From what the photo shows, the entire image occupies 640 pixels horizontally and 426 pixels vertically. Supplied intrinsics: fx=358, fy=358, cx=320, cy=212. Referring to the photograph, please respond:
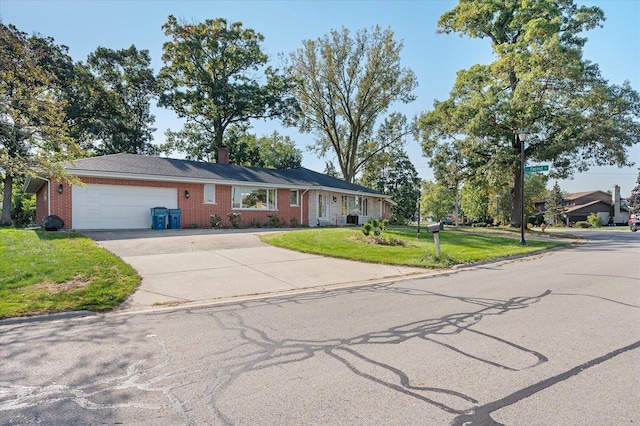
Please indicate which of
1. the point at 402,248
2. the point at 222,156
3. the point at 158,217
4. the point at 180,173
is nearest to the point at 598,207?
the point at 222,156

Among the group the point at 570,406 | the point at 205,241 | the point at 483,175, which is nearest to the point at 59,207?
the point at 205,241

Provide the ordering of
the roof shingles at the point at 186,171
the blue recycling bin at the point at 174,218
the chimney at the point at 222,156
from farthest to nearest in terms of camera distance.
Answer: the chimney at the point at 222,156, the blue recycling bin at the point at 174,218, the roof shingles at the point at 186,171

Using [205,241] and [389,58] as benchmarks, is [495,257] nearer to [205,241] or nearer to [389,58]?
[205,241]

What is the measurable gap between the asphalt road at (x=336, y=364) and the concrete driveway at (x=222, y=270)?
1.08 m

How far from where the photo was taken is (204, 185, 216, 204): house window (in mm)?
20344

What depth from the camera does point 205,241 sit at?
13.5 meters

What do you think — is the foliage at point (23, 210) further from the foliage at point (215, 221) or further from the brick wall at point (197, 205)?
the foliage at point (215, 221)

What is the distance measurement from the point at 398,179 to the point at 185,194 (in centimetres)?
2517

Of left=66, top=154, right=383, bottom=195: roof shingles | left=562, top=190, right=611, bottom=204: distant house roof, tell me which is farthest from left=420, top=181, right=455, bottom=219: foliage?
left=66, top=154, right=383, bottom=195: roof shingles

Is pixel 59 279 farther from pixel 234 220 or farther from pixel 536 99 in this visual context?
pixel 536 99

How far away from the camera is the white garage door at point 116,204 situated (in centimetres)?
1683

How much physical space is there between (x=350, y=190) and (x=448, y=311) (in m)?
21.3

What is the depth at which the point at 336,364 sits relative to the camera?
371 centimetres

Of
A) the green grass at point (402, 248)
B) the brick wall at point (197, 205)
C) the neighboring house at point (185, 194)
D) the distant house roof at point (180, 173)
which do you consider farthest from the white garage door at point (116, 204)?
the green grass at point (402, 248)
